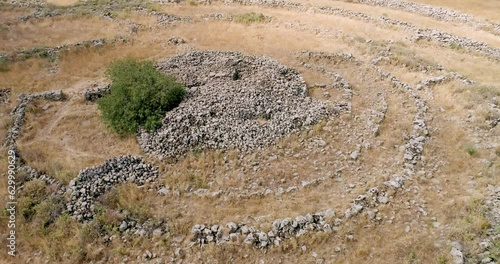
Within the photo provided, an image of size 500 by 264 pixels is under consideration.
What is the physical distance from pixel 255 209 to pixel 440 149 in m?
9.90

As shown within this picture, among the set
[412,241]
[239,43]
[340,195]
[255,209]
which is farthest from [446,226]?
[239,43]

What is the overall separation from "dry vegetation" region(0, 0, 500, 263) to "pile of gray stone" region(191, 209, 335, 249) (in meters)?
0.29

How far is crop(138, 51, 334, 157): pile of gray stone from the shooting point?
18.7 meters

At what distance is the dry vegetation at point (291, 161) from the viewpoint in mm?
13812

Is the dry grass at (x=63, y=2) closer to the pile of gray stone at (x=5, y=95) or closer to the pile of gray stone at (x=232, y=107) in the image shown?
the pile of gray stone at (x=5, y=95)

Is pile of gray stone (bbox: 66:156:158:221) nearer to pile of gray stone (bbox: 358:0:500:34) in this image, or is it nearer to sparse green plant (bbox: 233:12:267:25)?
sparse green plant (bbox: 233:12:267:25)

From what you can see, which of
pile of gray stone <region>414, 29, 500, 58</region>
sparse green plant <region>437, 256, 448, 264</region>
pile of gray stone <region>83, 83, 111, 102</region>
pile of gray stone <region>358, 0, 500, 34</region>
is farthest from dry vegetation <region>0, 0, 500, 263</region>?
pile of gray stone <region>358, 0, 500, 34</region>

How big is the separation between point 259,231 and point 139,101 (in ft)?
32.5

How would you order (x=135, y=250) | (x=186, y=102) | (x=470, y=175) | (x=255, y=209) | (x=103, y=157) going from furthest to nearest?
(x=186, y=102) → (x=103, y=157) → (x=470, y=175) → (x=255, y=209) → (x=135, y=250)

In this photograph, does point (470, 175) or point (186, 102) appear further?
point (186, 102)

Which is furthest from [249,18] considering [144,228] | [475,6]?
[475,6]

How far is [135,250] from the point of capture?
13656 mm

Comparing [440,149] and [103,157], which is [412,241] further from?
[103,157]

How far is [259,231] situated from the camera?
13961mm
